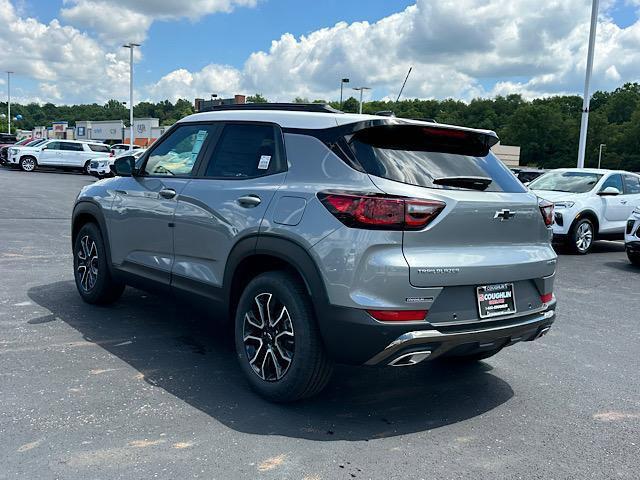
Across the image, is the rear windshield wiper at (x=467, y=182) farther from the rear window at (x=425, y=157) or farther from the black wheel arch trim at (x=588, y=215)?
the black wheel arch trim at (x=588, y=215)

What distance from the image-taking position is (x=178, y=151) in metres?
5.03

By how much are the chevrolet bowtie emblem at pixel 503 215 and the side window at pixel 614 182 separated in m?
9.51

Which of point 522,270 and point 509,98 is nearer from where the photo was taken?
point 522,270

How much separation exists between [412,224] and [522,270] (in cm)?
90

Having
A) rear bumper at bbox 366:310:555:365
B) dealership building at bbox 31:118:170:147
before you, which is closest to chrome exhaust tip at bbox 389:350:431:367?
rear bumper at bbox 366:310:555:365

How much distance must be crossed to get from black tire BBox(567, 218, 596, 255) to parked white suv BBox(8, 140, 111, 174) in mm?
27741

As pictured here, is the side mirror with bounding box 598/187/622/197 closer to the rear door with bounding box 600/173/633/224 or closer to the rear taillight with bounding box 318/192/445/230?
the rear door with bounding box 600/173/633/224

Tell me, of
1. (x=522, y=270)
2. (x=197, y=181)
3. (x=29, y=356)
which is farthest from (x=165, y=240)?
(x=522, y=270)

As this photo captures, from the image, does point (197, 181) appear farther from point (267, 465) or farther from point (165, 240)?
point (267, 465)

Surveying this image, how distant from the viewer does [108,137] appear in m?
82.5

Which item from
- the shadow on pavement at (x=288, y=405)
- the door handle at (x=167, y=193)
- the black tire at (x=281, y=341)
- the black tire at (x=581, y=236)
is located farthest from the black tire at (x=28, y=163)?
the black tire at (x=281, y=341)

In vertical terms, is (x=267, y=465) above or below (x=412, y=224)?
below

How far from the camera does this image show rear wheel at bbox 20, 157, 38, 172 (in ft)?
106

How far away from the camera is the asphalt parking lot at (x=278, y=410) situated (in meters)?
3.15
